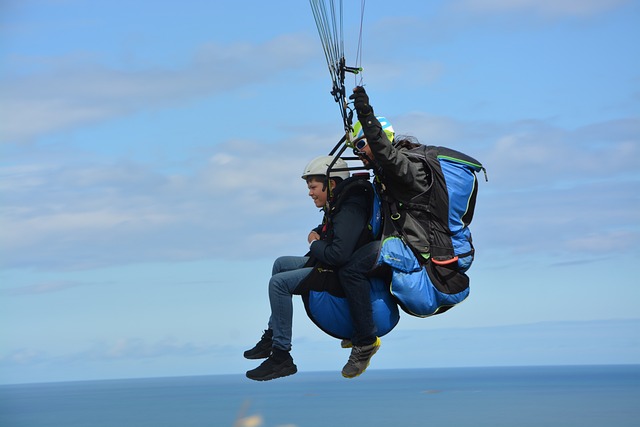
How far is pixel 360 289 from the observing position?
29.0 ft

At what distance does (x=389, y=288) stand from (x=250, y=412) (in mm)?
5517

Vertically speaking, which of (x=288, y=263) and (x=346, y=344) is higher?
(x=288, y=263)

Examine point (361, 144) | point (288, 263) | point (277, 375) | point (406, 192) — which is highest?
point (361, 144)

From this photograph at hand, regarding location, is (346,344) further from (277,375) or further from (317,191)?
(317,191)

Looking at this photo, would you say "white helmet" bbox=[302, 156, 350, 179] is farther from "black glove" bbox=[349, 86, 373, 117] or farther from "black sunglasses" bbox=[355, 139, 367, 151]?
"black glove" bbox=[349, 86, 373, 117]

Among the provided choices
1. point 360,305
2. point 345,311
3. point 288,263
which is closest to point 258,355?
point 288,263

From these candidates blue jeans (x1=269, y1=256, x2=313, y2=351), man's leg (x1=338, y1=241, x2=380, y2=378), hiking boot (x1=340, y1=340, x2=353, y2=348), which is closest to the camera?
man's leg (x1=338, y1=241, x2=380, y2=378)

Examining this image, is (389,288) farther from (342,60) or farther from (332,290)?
(342,60)

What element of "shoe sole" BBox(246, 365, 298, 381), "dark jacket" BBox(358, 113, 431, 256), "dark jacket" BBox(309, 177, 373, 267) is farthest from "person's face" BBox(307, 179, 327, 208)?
"shoe sole" BBox(246, 365, 298, 381)

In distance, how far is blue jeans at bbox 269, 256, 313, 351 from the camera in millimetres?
9109

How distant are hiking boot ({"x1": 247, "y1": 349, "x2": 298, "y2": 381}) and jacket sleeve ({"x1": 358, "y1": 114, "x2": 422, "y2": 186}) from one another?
1.87 m

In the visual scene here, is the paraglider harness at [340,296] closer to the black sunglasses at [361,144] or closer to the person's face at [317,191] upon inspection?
the person's face at [317,191]

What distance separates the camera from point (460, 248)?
9.03 metres

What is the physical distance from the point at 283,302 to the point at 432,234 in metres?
1.44
